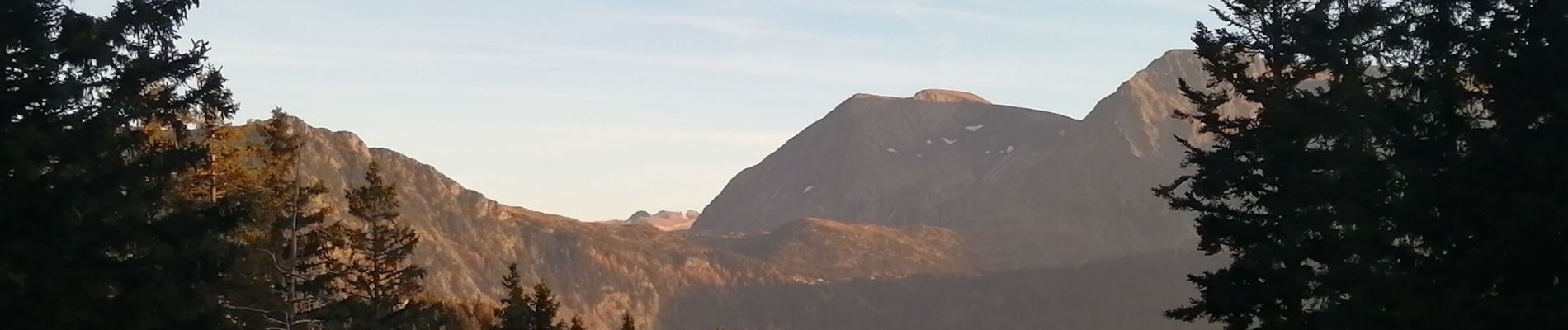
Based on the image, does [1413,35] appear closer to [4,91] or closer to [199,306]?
[199,306]

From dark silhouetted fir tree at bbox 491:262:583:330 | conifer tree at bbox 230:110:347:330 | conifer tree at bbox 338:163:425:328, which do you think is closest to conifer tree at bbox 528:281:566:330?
dark silhouetted fir tree at bbox 491:262:583:330

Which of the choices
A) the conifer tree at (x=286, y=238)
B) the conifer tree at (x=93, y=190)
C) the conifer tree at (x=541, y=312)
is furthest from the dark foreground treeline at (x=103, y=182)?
the conifer tree at (x=541, y=312)

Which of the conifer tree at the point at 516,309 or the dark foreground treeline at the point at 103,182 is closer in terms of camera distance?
the dark foreground treeline at the point at 103,182

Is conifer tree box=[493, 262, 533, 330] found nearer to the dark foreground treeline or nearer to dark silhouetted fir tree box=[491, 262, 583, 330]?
dark silhouetted fir tree box=[491, 262, 583, 330]

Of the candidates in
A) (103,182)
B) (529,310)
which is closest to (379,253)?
(529,310)

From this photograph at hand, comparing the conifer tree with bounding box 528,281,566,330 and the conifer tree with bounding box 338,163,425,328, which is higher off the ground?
the conifer tree with bounding box 338,163,425,328

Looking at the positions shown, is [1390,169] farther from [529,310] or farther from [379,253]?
[529,310]

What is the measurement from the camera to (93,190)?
21.1 m

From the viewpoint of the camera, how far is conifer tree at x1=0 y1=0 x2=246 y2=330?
20188 mm

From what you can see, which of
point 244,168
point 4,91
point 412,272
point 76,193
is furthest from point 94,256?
point 412,272

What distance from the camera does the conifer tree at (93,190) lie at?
20.2 meters

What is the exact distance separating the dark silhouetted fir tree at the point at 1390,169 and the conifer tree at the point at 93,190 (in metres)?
15.5

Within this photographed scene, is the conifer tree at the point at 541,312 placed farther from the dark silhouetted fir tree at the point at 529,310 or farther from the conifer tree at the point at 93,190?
the conifer tree at the point at 93,190

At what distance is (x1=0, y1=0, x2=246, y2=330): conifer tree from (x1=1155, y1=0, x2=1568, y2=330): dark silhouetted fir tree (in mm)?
15534
